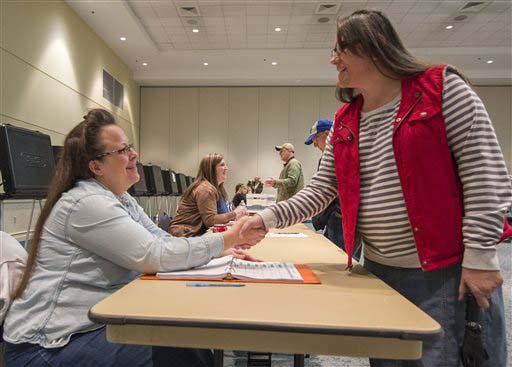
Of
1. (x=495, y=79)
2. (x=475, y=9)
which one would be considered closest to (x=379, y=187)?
(x=475, y=9)

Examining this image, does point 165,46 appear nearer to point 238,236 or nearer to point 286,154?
point 286,154

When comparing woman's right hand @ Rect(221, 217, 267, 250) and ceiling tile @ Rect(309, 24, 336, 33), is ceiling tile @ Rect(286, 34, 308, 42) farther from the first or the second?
woman's right hand @ Rect(221, 217, 267, 250)

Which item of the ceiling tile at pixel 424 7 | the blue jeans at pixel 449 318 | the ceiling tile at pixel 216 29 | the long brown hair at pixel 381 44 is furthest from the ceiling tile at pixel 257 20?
the blue jeans at pixel 449 318

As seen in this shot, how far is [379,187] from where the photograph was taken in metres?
0.97

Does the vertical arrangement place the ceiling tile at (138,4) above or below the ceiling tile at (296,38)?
below

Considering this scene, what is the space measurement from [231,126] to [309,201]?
884cm

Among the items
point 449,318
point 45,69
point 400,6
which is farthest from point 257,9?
point 449,318

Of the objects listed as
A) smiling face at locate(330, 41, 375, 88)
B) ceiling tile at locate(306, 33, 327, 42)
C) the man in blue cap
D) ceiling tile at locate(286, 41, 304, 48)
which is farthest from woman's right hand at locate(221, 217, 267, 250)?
Answer: ceiling tile at locate(286, 41, 304, 48)

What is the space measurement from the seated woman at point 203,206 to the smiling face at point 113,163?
52.5 inches

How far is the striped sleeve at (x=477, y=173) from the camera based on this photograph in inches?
31.4

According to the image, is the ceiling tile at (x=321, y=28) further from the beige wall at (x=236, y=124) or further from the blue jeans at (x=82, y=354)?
the blue jeans at (x=82, y=354)

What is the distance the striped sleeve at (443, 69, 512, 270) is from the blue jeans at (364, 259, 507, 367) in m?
0.10

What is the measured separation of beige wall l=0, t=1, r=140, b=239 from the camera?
15.4 feet

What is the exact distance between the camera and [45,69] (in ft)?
17.8
